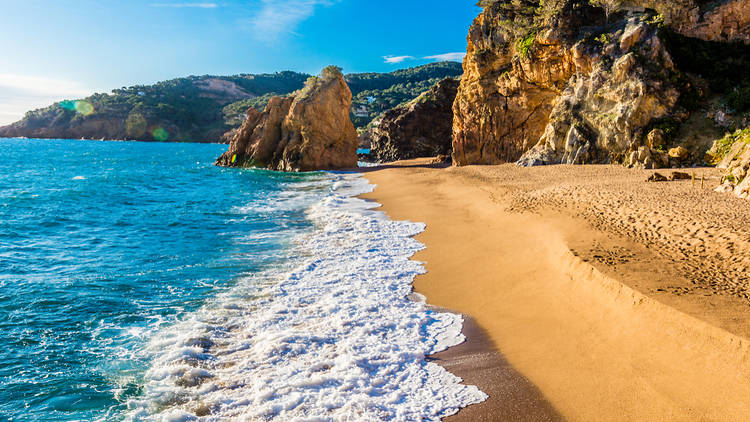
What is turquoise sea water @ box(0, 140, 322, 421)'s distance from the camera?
20.9ft

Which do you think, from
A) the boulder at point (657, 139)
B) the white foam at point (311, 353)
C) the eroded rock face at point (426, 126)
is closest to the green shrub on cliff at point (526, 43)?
the boulder at point (657, 139)

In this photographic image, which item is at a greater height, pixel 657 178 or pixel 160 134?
pixel 160 134

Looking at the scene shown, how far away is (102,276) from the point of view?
441 inches

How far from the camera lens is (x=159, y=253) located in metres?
13.5

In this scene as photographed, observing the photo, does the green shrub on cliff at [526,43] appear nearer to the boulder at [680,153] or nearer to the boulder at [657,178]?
the boulder at [680,153]

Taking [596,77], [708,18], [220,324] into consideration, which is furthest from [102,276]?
[708,18]

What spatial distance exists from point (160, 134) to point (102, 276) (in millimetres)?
126380

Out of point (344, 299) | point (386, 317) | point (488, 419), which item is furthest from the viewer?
point (344, 299)

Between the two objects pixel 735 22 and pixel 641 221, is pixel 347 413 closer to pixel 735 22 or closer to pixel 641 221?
pixel 641 221

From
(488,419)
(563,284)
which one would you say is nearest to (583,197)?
(563,284)

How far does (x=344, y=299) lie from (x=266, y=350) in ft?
8.12

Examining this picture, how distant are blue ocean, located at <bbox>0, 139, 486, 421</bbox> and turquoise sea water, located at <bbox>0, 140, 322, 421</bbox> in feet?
0.14

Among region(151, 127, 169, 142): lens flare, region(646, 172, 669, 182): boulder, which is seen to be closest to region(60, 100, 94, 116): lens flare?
region(151, 127, 169, 142): lens flare

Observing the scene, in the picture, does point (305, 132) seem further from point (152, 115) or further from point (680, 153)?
point (152, 115)
